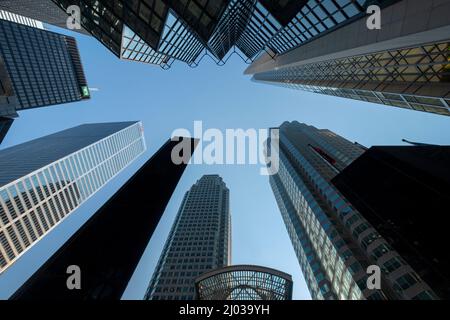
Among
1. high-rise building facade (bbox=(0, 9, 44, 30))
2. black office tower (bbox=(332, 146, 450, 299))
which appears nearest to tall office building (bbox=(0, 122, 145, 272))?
high-rise building facade (bbox=(0, 9, 44, 30))

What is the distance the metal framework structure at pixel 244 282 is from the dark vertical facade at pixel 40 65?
137 metres

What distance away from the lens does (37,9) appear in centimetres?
13925

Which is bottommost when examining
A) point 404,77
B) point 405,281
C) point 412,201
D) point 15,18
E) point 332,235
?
point 332,235

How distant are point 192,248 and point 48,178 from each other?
7991 cm

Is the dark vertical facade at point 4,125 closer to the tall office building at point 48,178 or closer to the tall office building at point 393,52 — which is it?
the tall office building at point 393,52

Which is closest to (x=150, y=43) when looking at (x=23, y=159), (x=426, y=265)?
(x=426, y=265)

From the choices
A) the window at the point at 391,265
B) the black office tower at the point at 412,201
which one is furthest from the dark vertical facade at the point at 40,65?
the window at the point at 391,265

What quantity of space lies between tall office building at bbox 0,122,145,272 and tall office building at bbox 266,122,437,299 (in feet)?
362

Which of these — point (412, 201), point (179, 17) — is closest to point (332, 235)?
point (412, 201)

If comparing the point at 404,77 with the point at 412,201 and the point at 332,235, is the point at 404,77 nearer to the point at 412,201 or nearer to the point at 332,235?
the point at 412,201

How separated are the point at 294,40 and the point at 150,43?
18967 millimetres

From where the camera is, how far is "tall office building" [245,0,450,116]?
36.8 ft

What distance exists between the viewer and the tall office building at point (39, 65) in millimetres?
121312

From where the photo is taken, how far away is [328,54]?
19453mm
